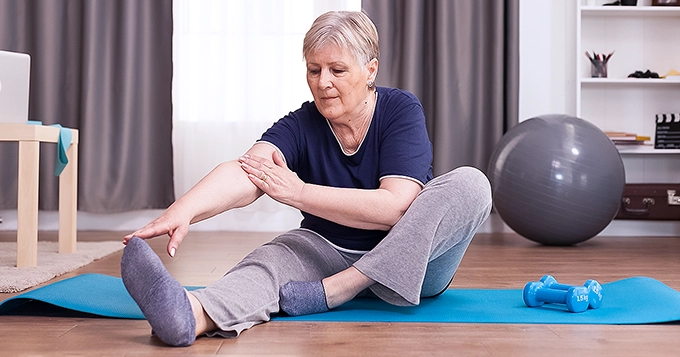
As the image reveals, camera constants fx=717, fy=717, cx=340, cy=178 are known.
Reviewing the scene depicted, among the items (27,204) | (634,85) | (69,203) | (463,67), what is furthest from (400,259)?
(634,85)

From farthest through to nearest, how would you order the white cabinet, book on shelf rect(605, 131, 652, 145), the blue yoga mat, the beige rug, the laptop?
the white cabinet → book on shelf rect(605, 131, 652, 145) → the laptop → the beige rug → the blue yoga mat

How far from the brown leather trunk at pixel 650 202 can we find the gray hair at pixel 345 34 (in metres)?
2.78

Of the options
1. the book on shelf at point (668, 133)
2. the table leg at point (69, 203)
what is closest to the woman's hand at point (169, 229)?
the table leg at point (69, 203)

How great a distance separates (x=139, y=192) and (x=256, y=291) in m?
2.84

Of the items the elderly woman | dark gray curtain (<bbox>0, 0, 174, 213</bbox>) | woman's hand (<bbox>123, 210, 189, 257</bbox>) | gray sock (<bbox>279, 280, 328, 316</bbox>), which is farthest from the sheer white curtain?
woman's hand (<bbox>123, 210, 189, 257</bbox>)

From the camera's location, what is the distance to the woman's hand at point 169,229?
4.48 feet

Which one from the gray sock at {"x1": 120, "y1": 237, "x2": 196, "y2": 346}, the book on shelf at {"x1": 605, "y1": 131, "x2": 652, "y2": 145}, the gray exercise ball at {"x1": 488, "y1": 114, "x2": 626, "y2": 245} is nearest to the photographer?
the gray sock at {"x1": 120, "y1": 237, "x2": 196, "y2": 346}

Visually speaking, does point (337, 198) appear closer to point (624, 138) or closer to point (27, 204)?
point (27, 204)

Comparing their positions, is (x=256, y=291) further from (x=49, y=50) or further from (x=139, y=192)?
(x=49, y=50)

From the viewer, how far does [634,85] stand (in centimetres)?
422

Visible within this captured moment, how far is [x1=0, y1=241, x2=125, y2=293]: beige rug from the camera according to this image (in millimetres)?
2125

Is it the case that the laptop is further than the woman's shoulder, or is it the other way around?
the laptop

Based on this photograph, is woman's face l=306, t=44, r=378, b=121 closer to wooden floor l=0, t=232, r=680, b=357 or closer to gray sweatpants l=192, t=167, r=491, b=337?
gray sweatpants l=192, t=167, r=491, b=337

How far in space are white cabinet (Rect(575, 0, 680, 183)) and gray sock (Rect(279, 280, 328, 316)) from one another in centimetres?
301
